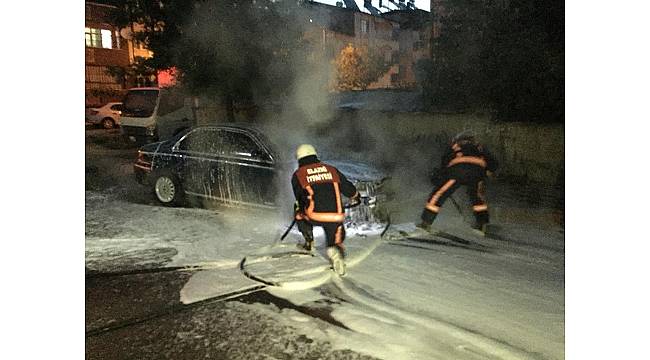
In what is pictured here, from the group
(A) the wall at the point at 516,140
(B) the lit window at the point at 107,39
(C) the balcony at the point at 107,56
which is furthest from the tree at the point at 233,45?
(B) the lit window at the point at 107,39

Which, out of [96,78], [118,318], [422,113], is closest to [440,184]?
[118,318]

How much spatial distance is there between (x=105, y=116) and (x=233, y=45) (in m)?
9.48

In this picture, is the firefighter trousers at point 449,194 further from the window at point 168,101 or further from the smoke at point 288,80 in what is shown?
the window at point 168,101

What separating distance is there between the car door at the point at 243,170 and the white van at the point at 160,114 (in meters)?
6.85

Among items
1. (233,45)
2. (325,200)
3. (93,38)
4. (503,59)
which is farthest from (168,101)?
(93,38)

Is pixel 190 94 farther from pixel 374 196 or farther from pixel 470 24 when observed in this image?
pixel 374 196

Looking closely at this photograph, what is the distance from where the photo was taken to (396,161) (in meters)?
10.4

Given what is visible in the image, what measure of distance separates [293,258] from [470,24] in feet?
25.9

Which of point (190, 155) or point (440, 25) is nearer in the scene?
point (190, 155)

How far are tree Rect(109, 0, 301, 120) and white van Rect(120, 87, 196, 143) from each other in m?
0.75

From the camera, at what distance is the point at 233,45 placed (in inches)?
479

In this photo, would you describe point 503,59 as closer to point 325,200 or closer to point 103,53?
point 325,200

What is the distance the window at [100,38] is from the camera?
95.7ft

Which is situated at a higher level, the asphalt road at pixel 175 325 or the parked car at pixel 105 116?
the parked car at pixel 105 116
